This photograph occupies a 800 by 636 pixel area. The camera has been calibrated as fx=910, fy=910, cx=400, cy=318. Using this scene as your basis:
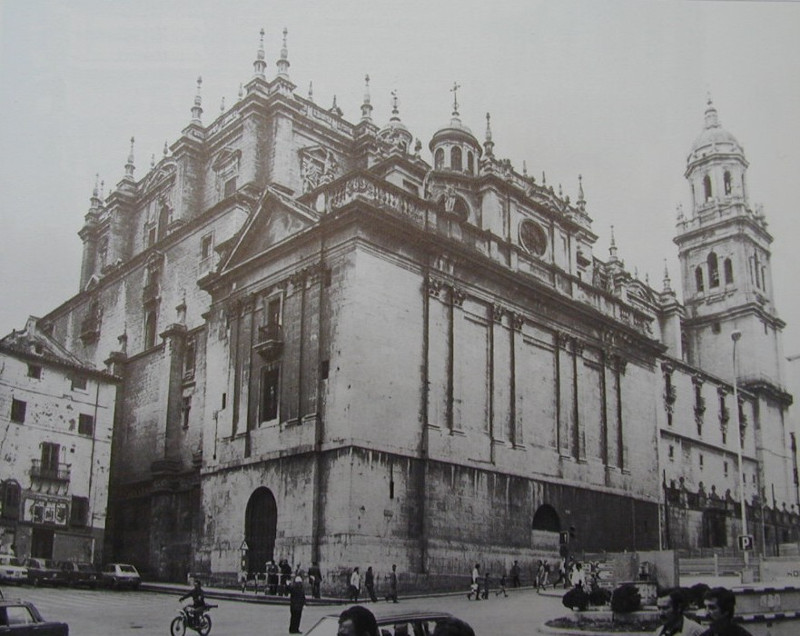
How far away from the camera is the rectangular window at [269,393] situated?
3684 cm

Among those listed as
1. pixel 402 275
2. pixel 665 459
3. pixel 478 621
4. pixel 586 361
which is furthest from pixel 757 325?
pixel 478 621

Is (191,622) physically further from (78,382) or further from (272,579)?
(78,382)

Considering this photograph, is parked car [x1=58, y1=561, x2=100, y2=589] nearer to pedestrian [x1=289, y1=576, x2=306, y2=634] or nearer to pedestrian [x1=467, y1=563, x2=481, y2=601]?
pedestrian [x1=467, y1=563, x2=481, y2=601]

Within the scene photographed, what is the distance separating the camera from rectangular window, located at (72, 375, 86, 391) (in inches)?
1732

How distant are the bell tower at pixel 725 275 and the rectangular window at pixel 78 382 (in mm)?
42927

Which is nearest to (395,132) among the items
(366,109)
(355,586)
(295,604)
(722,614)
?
(366,109)

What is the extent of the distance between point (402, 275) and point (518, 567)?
13079 millimetres

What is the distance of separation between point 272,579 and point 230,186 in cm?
2377

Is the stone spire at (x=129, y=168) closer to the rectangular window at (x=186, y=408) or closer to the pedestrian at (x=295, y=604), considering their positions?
the rectangular window at (x=186, y=408)

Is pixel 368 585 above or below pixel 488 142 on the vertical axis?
below

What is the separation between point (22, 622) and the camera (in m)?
14.7

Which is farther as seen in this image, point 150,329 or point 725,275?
point 725,275

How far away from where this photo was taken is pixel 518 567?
37781mm

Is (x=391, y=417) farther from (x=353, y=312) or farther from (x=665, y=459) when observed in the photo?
(x=665, y=459)
